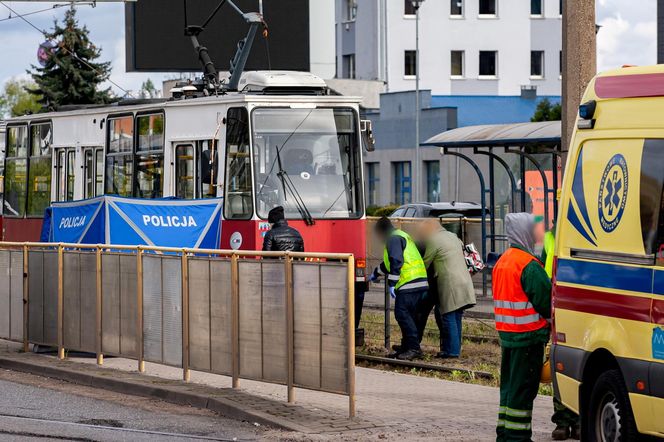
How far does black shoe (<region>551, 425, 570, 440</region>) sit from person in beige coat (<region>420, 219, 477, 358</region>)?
242 inches

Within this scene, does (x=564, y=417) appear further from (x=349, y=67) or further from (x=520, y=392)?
(x=349, y=67)

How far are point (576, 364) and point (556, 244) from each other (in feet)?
3.13

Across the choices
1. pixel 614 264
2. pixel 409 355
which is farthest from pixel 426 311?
pixel 614 264

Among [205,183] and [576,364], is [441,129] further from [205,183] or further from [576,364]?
[576,364]

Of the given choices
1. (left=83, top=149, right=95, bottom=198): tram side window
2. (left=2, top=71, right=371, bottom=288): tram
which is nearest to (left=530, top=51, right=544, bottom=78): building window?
(left=83, top=149, right=95, bottom=198): tram side window

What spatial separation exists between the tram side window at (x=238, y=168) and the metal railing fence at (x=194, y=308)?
285cm

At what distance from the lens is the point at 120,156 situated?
22234 mm

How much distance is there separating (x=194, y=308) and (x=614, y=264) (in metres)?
6.09

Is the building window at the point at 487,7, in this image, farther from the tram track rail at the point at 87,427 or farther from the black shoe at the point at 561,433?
the black shoe at the point at 561,433

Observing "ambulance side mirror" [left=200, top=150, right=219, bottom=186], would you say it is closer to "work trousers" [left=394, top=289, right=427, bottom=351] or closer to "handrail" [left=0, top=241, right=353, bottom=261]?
"handrail" [left=0, top=241, right=353, bottom=261]

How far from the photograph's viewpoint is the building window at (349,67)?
75438mm

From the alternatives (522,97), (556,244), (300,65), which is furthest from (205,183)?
(522,97)

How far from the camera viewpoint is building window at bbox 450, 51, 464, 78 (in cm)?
7562

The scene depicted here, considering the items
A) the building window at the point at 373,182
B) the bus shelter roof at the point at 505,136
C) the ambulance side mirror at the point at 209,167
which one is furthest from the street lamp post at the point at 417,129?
the ambulance side mirror at the point at 209,167
